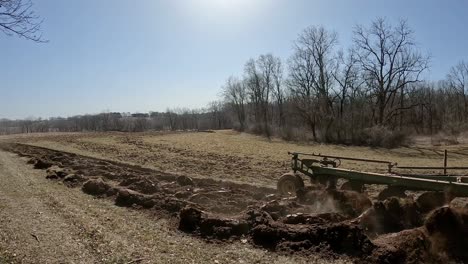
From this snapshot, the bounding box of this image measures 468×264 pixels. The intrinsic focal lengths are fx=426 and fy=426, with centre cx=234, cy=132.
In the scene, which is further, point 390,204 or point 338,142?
point 338,142

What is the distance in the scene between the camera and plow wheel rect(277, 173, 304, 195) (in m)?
12.3

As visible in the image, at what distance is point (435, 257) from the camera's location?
6.26 metres

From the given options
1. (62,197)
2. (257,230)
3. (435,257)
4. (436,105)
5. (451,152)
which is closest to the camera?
(435,257)

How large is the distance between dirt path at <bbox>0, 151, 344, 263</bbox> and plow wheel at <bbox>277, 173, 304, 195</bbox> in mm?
4344

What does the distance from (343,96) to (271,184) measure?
4424 cm

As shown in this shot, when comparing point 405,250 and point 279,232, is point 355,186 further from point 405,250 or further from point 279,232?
point 405,250

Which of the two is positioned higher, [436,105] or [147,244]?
[436,105]

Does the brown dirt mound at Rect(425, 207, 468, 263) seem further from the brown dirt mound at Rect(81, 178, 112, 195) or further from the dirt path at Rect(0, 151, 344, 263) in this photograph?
the brown dirt mound at Rect(81, 178, 112, 195)

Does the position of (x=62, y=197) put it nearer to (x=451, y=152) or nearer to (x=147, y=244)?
(x=147, y=244)

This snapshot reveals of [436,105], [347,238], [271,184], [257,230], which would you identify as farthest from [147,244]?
[436,105]

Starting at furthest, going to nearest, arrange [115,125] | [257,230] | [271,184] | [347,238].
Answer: [115,125] → [271,184] → [257,230] → [347,238]

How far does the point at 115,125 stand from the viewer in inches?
5935

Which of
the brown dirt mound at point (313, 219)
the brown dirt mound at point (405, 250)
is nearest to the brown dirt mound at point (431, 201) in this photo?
the brown dirt mound at point (313, 219)

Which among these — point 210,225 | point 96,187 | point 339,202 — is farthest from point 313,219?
point 96,187
